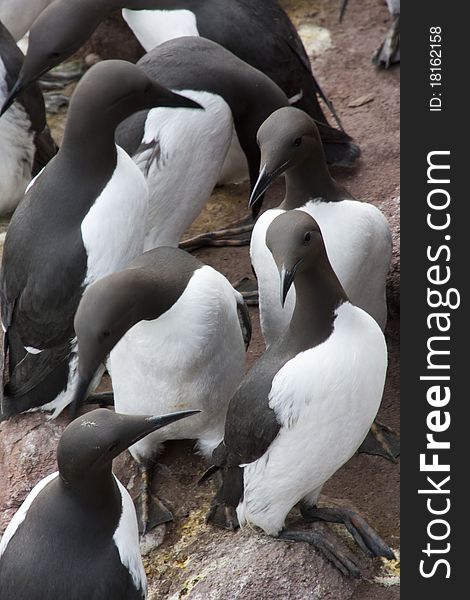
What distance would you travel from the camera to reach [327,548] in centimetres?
520

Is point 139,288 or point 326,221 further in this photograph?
point 326,221

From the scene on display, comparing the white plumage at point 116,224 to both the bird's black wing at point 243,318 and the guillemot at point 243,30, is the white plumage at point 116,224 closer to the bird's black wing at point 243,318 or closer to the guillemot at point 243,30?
the bird's black wing at point 243,318

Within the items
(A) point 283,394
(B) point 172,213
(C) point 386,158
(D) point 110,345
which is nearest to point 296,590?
(A) point 283,394

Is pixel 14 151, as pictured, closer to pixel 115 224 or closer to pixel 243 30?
pixel 243 30

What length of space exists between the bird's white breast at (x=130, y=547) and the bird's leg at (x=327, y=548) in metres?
0.65

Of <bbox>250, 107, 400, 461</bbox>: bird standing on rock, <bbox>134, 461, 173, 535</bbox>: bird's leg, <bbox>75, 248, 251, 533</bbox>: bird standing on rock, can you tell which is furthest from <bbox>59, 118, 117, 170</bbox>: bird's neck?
<bbox>134, 461, 173, 535</bbox>: bird's leg

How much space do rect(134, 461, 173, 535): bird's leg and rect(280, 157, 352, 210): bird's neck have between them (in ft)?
4.30

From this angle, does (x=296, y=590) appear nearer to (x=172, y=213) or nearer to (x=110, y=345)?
(x=110, y=345)

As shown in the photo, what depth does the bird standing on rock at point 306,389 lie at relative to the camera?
4.86m

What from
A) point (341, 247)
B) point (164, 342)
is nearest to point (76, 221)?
point (164, 342)

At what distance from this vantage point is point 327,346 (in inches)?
193

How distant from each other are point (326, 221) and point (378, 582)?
1.50 m

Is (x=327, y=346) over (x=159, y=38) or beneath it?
beneath

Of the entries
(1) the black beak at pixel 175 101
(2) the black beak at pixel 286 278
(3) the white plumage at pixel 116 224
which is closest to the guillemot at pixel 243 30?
(1) the black beak at pixel 175 101
